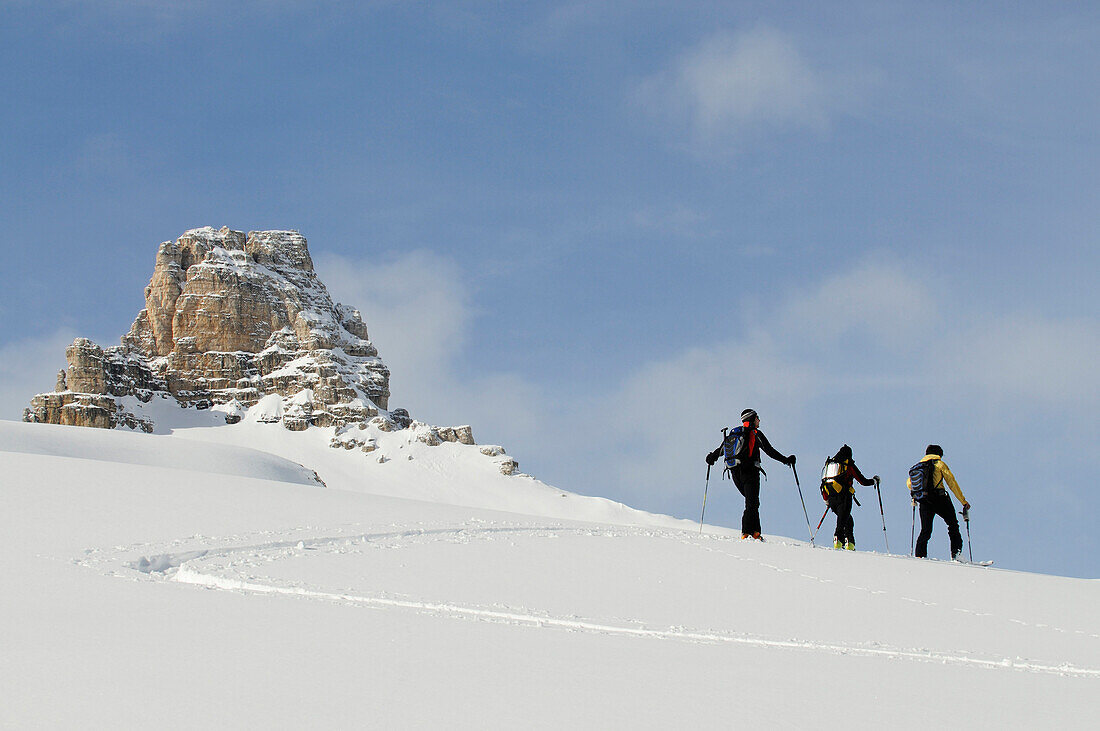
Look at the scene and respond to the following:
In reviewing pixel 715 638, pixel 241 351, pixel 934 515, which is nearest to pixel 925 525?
pixel 934 515

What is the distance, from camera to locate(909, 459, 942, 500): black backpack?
607 inches

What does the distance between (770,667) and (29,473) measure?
458 inches

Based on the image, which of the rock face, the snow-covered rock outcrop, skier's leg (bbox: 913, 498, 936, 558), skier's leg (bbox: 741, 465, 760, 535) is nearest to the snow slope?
skier's leg (bbox: 741, 465, 760, 535)

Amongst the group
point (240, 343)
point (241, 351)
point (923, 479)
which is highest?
point (240, 343)

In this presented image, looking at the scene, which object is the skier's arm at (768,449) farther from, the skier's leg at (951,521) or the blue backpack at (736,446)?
the skier's leg at (951,521)

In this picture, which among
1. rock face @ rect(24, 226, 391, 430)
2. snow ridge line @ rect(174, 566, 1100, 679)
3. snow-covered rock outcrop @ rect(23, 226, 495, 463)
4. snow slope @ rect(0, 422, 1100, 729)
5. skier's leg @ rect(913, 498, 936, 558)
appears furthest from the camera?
rock face @ rect(24, 226, 391, 430)

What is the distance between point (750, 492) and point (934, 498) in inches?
137

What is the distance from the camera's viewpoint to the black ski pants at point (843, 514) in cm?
1576

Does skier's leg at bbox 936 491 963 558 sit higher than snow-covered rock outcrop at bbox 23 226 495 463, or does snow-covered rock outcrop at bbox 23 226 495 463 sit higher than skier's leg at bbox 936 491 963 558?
snow-covered rock outcrop at bbox 23 226 495 463

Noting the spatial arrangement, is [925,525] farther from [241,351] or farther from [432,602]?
[241,351]

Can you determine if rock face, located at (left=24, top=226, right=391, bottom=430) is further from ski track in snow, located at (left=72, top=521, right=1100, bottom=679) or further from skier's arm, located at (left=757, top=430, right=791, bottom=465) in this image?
ski track in snow, located at (left=72, top=521, right=1100, bottom=679)

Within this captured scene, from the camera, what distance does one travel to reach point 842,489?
1593cm

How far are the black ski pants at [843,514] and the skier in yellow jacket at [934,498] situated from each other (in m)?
1.04

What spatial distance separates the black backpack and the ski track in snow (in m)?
5.17
